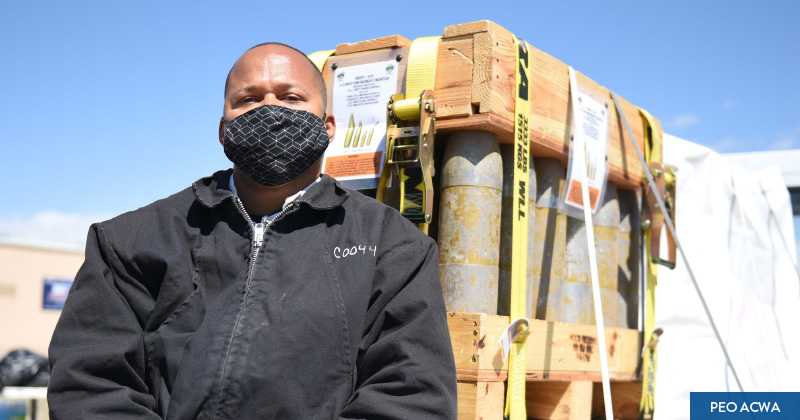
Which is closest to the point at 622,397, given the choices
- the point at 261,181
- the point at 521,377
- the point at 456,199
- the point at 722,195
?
the point at 521,377

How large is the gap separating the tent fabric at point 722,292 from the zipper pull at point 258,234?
3.19 metres

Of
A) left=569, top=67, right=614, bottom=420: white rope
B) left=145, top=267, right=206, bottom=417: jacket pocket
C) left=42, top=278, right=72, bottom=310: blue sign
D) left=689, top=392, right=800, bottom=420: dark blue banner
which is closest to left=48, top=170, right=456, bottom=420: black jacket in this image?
left=145, top=267, right=206, bottom=417: jacket pocket

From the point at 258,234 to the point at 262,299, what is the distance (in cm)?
22

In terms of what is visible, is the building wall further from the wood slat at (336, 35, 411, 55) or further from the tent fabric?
the wood slat at (336, 35, 411, 55)

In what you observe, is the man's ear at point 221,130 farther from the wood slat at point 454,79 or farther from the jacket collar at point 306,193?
the wood slat at point 454,79

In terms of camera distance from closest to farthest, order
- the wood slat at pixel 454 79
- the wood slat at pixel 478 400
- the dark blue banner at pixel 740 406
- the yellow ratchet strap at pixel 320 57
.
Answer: the wood slat at pixel 478 400 < the wood slat at pixel 454 79 < the yellow ratchet strap at pixel 320 57 < the dark blue banner at pixel 740 406

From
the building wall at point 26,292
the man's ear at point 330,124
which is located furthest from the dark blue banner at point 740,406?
the building wall at point 26,292

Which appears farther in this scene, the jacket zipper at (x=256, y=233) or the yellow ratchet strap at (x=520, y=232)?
the yellow ratchet strap at (x=520, y=232)

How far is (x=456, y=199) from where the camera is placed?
2.99 m

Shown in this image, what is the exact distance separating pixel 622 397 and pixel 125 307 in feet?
8.84

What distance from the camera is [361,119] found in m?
3.20

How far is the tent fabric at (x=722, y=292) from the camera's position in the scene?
468cm

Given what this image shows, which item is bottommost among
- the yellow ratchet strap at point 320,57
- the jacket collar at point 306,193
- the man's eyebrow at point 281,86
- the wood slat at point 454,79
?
the jacket collar at point 306,193

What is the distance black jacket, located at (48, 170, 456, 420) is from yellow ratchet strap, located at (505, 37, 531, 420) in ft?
2.92
